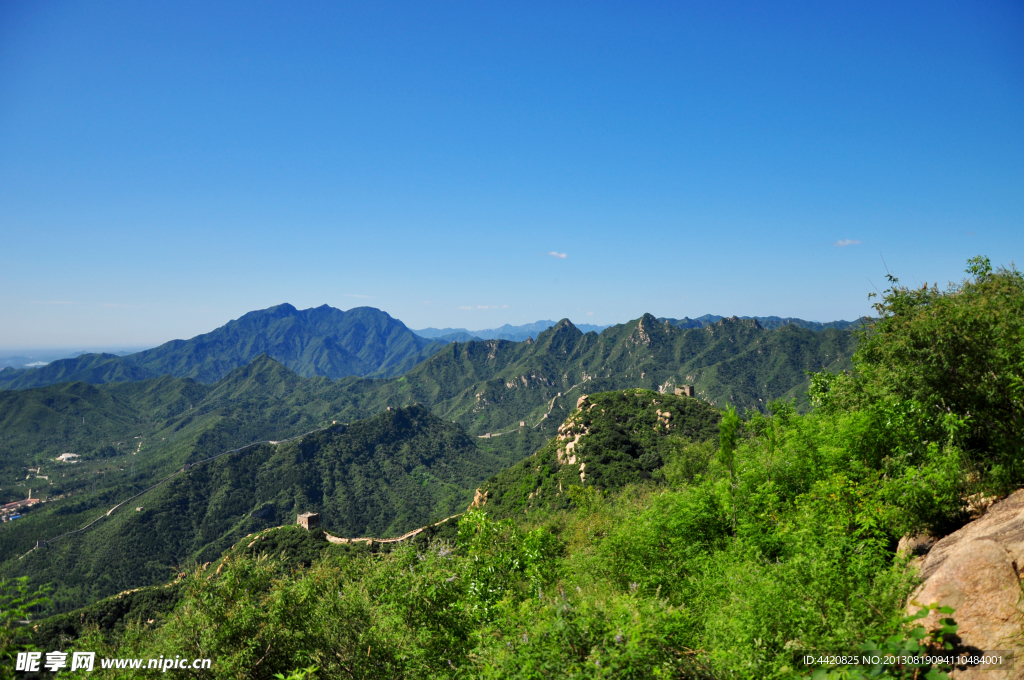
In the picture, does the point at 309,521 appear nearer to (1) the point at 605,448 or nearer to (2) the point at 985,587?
(1) the point at 605,448

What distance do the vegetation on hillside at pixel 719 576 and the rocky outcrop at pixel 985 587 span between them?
75 cm

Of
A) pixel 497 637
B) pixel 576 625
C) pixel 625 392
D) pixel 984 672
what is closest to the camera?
pixel 984 672

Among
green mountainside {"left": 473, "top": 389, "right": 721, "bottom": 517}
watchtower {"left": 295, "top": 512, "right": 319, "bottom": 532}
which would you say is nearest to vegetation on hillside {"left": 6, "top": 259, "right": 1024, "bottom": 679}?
green mountainside {"left": 473, "top": 389, "right": 721, "bottom": 517}

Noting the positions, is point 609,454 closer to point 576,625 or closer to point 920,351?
point 920,351

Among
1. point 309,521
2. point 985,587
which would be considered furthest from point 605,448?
point 985,587

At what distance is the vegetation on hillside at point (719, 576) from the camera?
9406 millimetres

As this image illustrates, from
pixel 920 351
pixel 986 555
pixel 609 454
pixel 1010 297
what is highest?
pixel 1010 297

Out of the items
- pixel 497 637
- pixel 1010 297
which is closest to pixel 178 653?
pixel 497 637

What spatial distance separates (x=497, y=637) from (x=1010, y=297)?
24.1 m

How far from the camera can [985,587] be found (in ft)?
30.0

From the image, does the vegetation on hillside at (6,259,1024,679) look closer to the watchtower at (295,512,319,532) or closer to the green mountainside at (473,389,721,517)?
the green mountainside at (473,389,721,517)

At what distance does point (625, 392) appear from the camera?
136000 millimetres

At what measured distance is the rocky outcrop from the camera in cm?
795

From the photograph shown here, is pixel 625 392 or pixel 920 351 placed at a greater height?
pixel 920 351
